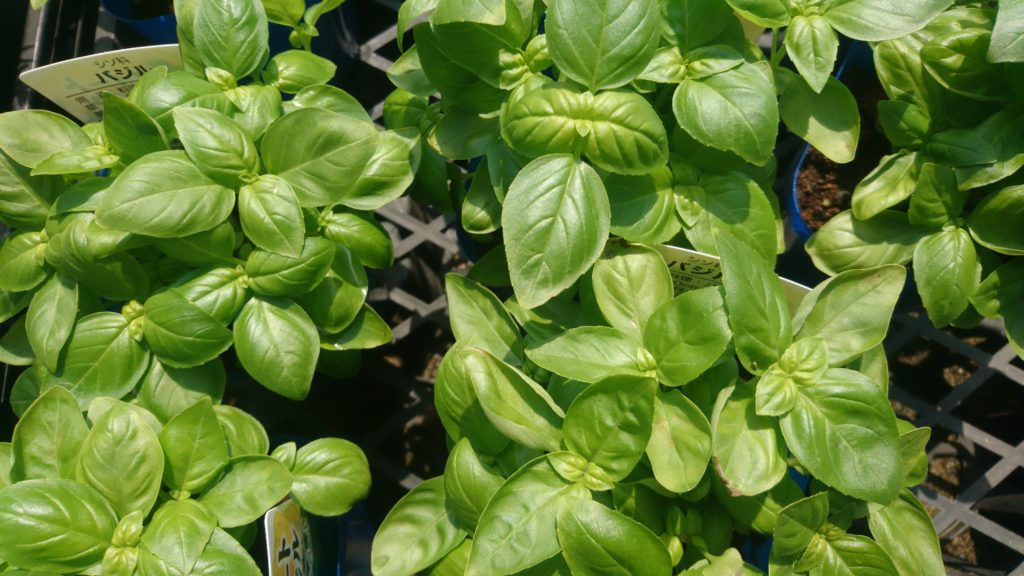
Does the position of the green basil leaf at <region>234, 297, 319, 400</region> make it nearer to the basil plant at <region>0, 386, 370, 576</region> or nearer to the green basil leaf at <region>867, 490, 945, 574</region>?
the basil plant at <region>0, 386, 370, 576</region>

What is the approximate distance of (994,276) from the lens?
88cm

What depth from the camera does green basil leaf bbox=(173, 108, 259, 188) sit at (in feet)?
2.59

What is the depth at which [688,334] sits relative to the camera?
0.72m

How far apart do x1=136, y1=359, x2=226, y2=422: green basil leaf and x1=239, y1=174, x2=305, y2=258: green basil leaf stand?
19cm

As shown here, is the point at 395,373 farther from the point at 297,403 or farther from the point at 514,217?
the point at 514,217

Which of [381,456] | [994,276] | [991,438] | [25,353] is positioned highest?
[994,276]

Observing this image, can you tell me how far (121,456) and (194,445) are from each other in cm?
7

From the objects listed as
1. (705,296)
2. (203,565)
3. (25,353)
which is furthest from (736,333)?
(25,353)

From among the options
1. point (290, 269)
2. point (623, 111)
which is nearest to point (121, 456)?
point (290, 269)

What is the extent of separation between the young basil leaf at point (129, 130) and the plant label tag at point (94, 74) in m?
0.18

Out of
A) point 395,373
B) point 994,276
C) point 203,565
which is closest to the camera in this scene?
point 203,565

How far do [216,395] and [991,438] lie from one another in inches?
42.3

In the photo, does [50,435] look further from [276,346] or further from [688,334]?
[688,334]

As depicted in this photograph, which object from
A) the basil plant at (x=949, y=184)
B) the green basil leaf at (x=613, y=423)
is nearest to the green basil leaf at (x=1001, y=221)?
the basil plant at (x=949, y=184)
